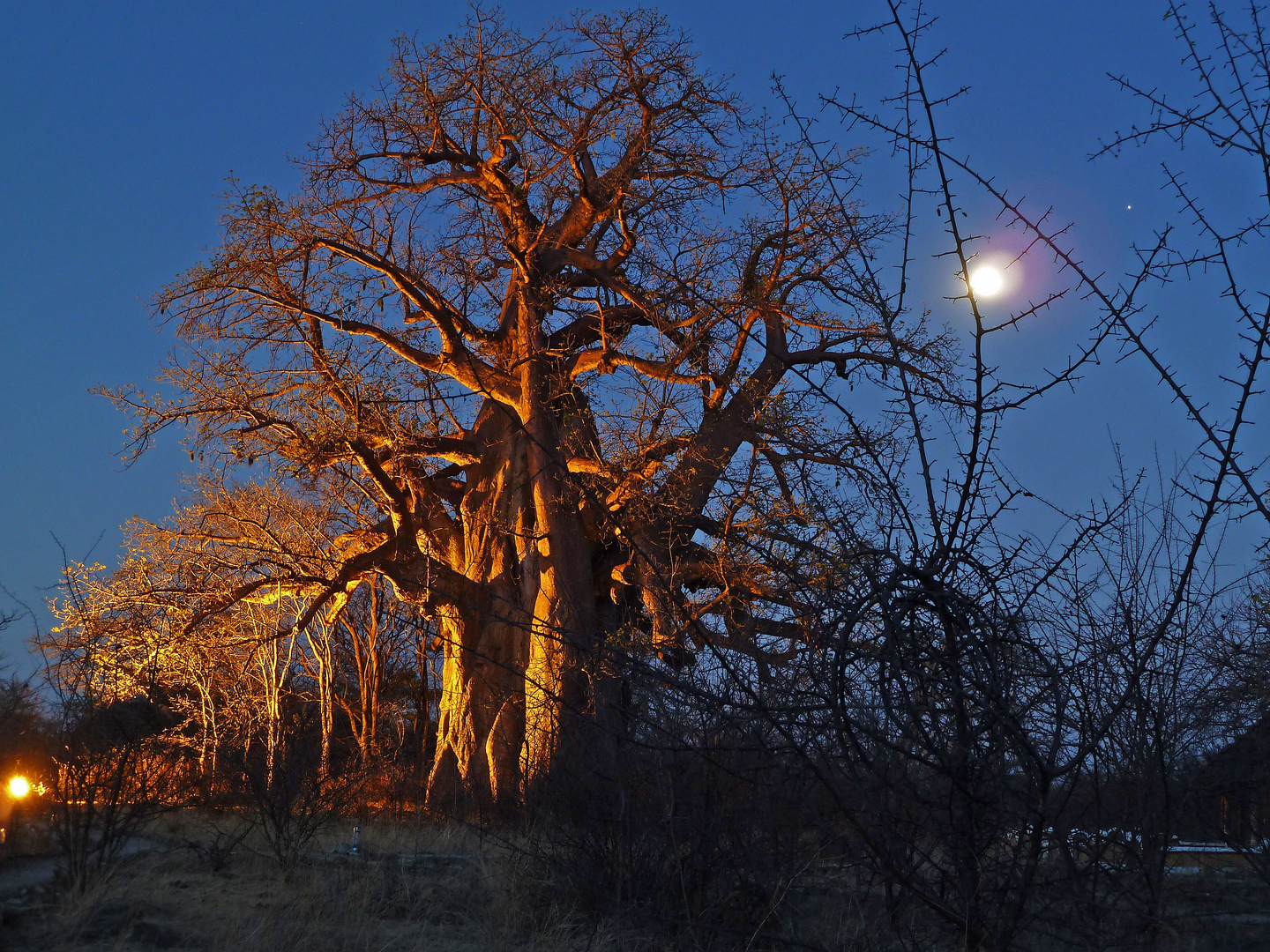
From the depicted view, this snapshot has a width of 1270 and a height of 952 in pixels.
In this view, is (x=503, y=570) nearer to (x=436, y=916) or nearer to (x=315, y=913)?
(x=436, y=916)

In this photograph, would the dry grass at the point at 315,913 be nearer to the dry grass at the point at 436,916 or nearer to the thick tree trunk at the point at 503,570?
the dry grass at the point at 436,916

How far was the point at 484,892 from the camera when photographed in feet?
15.0

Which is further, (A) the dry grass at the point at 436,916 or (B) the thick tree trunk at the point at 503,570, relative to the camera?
(B) the thick tree trunk at the point at 503,570

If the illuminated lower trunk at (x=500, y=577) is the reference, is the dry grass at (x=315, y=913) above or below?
below

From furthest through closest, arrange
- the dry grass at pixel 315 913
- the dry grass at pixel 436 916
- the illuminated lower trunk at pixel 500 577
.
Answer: the illuminated lower trunk at pixel 500 577
the dry grass at pixel 315 913
the dry grass at pixel 436 916

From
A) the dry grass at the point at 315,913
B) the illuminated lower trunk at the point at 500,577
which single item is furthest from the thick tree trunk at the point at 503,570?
the dry grass at the point at 315,913

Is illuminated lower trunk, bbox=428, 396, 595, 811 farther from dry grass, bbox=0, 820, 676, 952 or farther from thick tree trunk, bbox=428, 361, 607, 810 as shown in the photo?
dry grass, bbox=0, 820, 676, 952

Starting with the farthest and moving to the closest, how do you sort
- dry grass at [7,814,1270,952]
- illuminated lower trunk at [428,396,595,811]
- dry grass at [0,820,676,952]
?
illuminated lower trunk at [428,396,595,811] < dry grass at [0,820,676,952] < dry grass at [7,814,1270,952]

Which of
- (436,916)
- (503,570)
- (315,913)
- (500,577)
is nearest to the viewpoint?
(315,913)

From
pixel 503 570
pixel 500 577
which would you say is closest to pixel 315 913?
pixel 500 577

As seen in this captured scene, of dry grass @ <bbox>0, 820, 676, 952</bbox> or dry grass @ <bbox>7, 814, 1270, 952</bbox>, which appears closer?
dry grass @ <bbox>7, 814, 1270, 952</bbox>

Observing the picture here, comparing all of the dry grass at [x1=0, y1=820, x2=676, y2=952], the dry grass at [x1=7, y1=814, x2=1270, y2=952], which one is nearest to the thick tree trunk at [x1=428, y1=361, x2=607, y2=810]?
the dry grass at [x1=0, y1=820, x2=676, y2=952]

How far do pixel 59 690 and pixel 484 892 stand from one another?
2.40m

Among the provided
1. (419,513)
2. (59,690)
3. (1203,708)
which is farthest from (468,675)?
(1203,708)
